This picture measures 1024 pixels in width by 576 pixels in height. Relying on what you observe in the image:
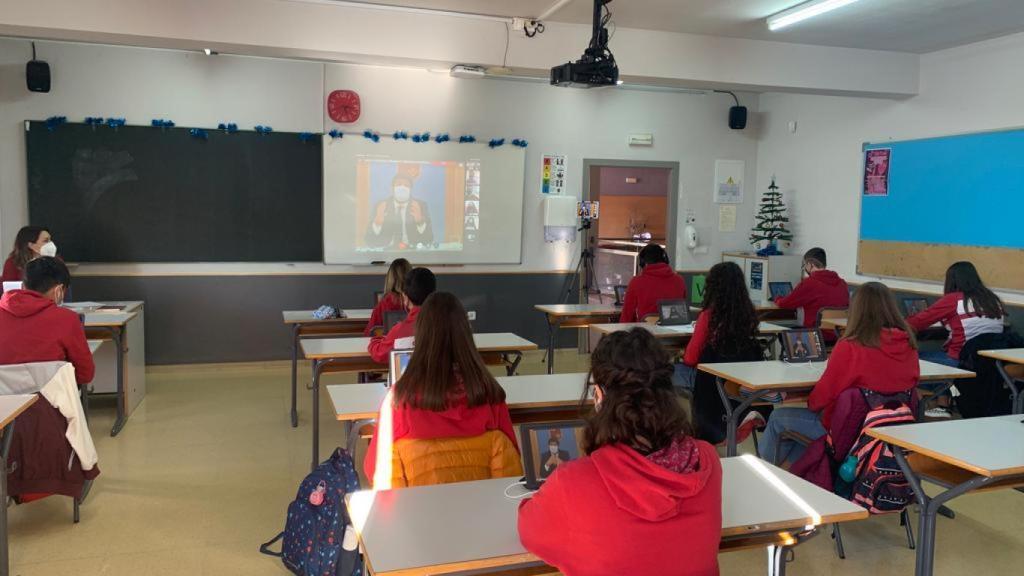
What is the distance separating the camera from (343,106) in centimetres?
726

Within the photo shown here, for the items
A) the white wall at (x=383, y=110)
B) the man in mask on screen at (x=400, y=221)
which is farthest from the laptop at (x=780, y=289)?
the man in mask on screen at (x=400, y=221)

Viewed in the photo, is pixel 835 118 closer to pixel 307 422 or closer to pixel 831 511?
pixel 307 422

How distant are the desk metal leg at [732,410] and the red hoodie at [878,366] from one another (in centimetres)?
46

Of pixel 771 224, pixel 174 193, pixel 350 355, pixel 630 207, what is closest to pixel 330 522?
pixel 350 355

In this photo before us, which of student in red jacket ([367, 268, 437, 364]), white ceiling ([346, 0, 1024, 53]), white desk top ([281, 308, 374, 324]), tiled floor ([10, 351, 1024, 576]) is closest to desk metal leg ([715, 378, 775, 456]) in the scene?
tiled floor ([10, 351, 1024, 576])

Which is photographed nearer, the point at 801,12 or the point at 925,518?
the point at 925,518

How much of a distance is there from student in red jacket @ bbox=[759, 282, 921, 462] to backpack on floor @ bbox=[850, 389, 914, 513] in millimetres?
196

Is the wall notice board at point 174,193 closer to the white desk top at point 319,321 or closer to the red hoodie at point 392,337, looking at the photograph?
the white desk top at point 319,321

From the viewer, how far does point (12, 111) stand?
6453 mm

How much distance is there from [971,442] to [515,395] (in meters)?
1.83

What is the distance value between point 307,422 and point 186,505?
5.37ft

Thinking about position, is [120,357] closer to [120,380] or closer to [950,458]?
[120,380]

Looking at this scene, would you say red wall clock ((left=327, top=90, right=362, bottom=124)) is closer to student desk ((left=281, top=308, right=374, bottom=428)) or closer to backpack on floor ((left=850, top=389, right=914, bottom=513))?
student desk ((left=281, top=308, right=374, bottom=428))

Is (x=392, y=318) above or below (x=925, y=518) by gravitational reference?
above
